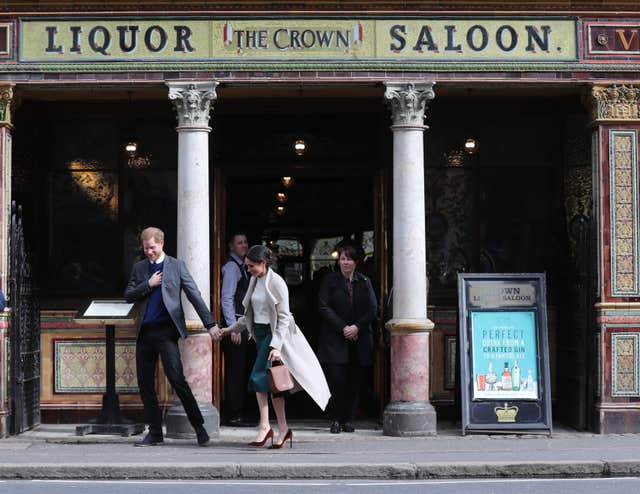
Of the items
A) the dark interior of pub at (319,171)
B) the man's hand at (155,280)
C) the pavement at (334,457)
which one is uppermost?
the dark interior of pub at (319,171)

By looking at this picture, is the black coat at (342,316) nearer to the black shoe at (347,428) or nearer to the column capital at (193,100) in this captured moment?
the black shoe at (347,428)

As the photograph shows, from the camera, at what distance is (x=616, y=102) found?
1352cm

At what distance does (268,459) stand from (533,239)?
18.3 ft

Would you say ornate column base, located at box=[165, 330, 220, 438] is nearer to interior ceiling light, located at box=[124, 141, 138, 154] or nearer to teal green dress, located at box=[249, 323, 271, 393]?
teal green dress, located at box=[249, 323, 271, 393]

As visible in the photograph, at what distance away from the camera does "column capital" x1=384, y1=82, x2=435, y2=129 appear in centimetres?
1342

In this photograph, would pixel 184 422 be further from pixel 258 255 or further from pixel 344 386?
pixel 258 255

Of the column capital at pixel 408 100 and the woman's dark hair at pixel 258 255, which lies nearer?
the woman's dark hair at pixel 258 255

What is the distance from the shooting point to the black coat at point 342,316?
1355cm

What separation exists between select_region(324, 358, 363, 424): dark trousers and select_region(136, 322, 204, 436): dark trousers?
6.32 ft

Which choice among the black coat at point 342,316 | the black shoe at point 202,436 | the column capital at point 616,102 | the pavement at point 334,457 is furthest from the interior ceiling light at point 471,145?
the black shoe at point 202,436

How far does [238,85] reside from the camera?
530 inches

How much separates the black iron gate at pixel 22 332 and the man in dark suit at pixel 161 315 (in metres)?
1.88

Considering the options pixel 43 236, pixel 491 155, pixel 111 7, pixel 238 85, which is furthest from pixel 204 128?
pixel 491 155

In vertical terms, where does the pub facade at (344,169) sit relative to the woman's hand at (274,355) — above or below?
above
